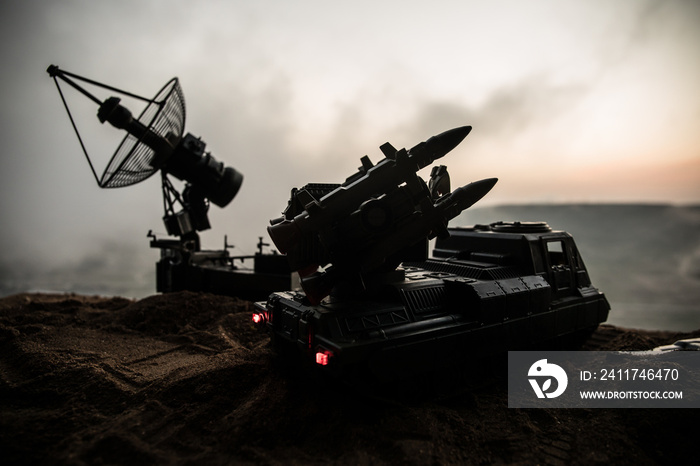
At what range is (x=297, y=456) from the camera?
3.32 metres

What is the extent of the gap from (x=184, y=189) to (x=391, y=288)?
618 cm

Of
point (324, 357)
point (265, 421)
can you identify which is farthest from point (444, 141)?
point (265, 421)

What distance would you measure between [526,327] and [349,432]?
2.54m

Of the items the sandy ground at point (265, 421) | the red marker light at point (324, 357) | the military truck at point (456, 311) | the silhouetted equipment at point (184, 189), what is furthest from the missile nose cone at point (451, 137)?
the silhouetted equipment at point (184, 189)

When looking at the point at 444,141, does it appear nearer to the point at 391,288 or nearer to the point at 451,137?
the point at 451,137

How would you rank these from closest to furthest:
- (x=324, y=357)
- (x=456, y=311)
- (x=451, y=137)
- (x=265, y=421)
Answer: (x=324, y=357) → (x=265, y=421) → (x=451, y=137) → (x=456, y=311)

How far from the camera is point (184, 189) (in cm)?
876

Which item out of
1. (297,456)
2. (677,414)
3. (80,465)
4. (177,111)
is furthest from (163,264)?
(677,414)

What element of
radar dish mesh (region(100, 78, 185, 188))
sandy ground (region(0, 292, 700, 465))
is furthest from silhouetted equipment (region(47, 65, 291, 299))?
sandy ground (region(0, 292, 700, 465))

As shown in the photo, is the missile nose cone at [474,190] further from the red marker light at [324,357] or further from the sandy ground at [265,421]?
the red marker light at [324,357]

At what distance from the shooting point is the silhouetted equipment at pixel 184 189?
720 centimetres

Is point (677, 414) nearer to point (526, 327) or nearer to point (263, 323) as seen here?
point (526, 327)

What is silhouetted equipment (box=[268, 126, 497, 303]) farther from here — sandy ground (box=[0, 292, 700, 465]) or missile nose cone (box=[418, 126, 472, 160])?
sandy ground (box=[0, 292, 700, 465])

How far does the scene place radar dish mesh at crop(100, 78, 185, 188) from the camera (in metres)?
7.04
